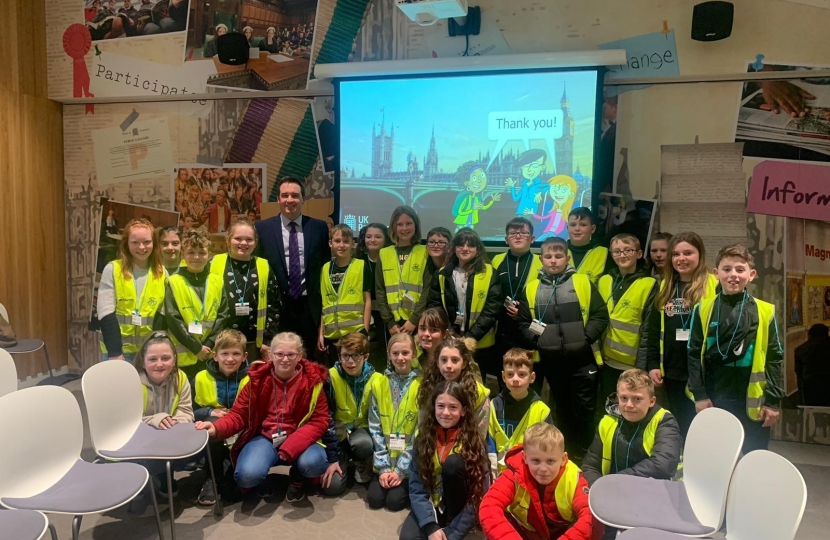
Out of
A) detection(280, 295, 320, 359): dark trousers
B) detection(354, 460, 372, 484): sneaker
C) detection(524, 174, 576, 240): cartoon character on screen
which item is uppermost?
detection(524, 174, 576, 240): cartoon character on screen

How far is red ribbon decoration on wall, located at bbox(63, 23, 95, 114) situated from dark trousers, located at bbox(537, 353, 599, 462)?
4.48m

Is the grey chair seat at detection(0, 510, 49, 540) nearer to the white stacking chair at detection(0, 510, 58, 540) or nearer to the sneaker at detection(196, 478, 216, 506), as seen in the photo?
the white stacking chair at detection(0, 510, 58, 540)

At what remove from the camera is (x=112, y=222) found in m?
5.11

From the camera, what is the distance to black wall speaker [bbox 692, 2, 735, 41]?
12.2ft

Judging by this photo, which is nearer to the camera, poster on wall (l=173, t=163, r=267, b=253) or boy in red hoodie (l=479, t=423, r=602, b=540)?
boy in red hoodie (l=479, t=423, r=602, b=540)

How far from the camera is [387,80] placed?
4320 mm

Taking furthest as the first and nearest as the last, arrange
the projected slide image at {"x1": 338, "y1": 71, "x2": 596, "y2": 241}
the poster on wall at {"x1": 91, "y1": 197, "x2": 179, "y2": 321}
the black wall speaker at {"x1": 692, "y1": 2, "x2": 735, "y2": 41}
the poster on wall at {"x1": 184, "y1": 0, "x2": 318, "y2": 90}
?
the poster on wall at {"x1": 91, "y1": 197, "x2": 179, "y2": 321} → the poster on wall at {"x1": 184, "y1": 0, "x2": 318, "y2": 90} → the projected slide image at {"x1": 338, "y1": 71, "x2": 596, "y2": 241} → the black wall speaker at {"x1": 692, "y1": 2, "x2": 735, "y2": 41}

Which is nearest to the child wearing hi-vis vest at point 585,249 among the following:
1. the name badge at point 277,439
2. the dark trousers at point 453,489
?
the dark trousers at point 453,489

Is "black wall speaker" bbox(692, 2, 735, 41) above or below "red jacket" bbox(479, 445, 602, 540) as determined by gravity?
above

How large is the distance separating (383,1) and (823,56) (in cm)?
295

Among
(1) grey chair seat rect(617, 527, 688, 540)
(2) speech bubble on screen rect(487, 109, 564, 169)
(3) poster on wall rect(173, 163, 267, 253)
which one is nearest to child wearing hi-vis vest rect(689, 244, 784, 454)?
(1) grey chair seat rect(617, 527, 688, 540)

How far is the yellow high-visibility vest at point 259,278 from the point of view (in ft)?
11.6

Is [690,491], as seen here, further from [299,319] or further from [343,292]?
[299,319]

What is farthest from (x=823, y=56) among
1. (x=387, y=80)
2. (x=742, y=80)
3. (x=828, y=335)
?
(x=387, y=80)
